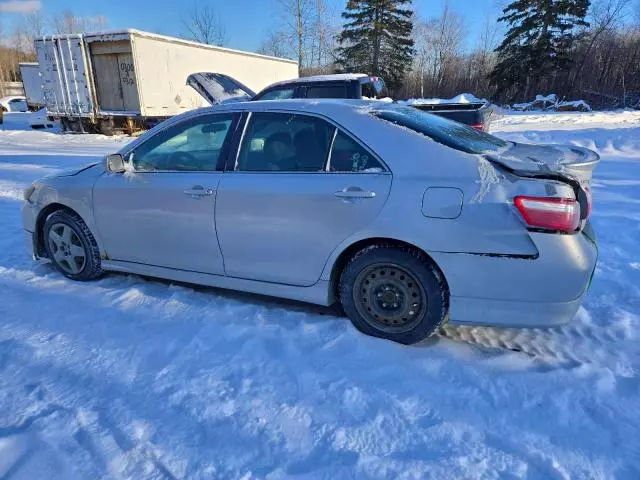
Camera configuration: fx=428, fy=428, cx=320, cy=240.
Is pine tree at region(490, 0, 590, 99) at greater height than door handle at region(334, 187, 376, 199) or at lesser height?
greater

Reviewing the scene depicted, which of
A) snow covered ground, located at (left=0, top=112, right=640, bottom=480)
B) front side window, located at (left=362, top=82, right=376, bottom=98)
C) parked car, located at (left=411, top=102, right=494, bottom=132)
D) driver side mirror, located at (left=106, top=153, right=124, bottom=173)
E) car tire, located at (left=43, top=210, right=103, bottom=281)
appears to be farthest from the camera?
front side window, located at (left=362, top=82, right=376, bottom=98)

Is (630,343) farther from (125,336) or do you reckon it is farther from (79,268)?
(79,268)

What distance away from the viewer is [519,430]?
210 cm

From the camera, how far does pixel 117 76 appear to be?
1504cm

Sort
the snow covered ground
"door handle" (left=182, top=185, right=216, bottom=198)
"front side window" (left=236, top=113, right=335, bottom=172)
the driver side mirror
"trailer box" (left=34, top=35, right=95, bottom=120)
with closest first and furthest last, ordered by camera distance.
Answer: the snow covered ground, "front side window" (left=236, top=113, right=335, bottom=172), "door handle" (left=182, top=185, right=216, bottom=198), the driver side mirror, "trailer box" (left=34, top=35, right=95, bottom=120)

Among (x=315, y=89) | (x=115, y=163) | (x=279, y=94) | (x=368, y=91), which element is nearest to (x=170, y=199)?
(x=115, y=163)

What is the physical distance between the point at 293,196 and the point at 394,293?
93 cm

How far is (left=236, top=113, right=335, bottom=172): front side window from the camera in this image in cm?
292

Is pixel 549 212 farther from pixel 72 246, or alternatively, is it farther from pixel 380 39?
pixel 380 39

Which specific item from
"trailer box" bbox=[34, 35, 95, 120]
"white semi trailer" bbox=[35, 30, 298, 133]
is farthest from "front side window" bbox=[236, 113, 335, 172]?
"trailer box" bbox=[34, 35, 95, 120]

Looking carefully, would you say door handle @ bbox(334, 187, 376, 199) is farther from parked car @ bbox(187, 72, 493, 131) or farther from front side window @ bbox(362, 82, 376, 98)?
front side window @ bbox(362, 82, 376, 98)

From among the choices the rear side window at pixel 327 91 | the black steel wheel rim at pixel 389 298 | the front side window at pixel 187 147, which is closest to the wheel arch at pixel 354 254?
the black steel wheel rim at pixel 389 298

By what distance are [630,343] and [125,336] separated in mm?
3389

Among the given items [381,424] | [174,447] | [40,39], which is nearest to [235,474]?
[174,447]
